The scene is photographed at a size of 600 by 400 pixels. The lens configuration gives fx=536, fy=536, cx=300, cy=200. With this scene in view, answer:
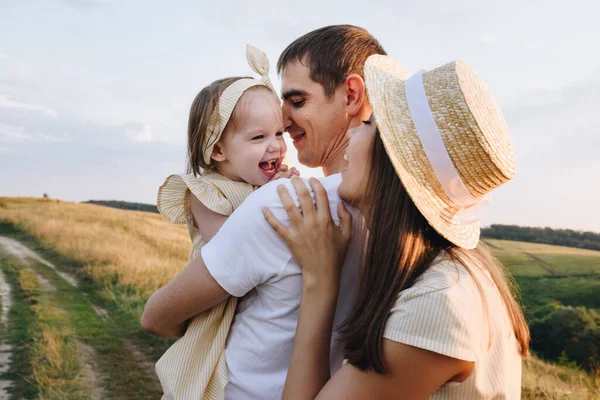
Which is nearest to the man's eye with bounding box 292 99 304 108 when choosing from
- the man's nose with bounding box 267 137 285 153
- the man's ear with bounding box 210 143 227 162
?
the man's nose with bounding box 267 137 285 153

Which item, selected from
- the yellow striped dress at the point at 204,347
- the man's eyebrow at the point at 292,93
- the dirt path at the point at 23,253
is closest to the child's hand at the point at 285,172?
the yellow striped dress at the point at 204,347

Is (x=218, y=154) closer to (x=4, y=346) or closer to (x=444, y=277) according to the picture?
(x=444, y=277)

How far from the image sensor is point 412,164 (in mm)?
2027

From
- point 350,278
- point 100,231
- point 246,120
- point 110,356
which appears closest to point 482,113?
point 350,278

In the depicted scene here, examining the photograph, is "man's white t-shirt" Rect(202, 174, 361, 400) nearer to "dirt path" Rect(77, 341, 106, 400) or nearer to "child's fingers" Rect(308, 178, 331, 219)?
"child's fingers" Rect(308, 178, 331, 219)

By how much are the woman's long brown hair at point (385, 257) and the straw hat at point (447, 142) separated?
80mm

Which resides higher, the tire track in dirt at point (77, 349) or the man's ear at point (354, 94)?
the man's ear at point (354, 94)

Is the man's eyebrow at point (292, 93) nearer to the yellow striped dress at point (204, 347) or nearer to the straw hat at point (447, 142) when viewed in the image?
the yellow striped dress at point (204, 347)

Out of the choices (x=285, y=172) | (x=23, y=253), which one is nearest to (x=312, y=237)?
(x=285, y=172)

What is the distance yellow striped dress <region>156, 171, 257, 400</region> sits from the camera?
2406 millimetres

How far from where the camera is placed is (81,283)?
43.1ft

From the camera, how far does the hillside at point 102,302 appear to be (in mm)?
7020

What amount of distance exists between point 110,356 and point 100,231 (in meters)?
13.2

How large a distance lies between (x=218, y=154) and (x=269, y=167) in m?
0.30
